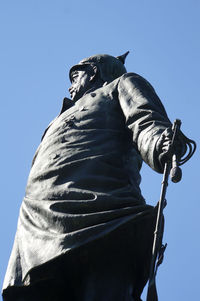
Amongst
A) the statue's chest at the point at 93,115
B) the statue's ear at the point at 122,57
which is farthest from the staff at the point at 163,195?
the statue's ear at the point at 122,57

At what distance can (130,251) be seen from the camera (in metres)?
7.49

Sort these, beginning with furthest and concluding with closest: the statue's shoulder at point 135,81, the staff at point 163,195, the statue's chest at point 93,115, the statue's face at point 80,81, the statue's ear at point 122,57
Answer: the statue's ear at point 122,57, the statue's face at point 80,81, the statue's shoulder at point 135,81, the statue's chest at point 93,115, the staff at point 163,195

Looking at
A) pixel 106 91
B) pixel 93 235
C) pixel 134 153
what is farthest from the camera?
pixel 106 91

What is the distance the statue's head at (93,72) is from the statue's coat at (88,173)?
88 centimetres

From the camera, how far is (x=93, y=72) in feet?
34.4

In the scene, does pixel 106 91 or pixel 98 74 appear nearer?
pixel 106 91

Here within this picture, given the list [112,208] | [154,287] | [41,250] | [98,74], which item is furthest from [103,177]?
[98,74]

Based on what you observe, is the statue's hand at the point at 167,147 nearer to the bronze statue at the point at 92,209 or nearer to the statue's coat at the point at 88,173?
the bronze statue at the point at 92,209

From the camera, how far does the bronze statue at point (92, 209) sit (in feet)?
23.8

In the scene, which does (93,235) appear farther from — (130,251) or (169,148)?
(169,148)

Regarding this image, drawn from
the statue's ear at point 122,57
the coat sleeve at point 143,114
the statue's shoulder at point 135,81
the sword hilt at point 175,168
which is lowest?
the sword hilt at point 175,168

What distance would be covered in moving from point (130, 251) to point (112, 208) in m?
0.43

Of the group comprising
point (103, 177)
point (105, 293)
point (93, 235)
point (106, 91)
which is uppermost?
point (106, 91)

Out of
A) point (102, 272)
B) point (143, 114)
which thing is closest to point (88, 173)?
point (143, 114)
